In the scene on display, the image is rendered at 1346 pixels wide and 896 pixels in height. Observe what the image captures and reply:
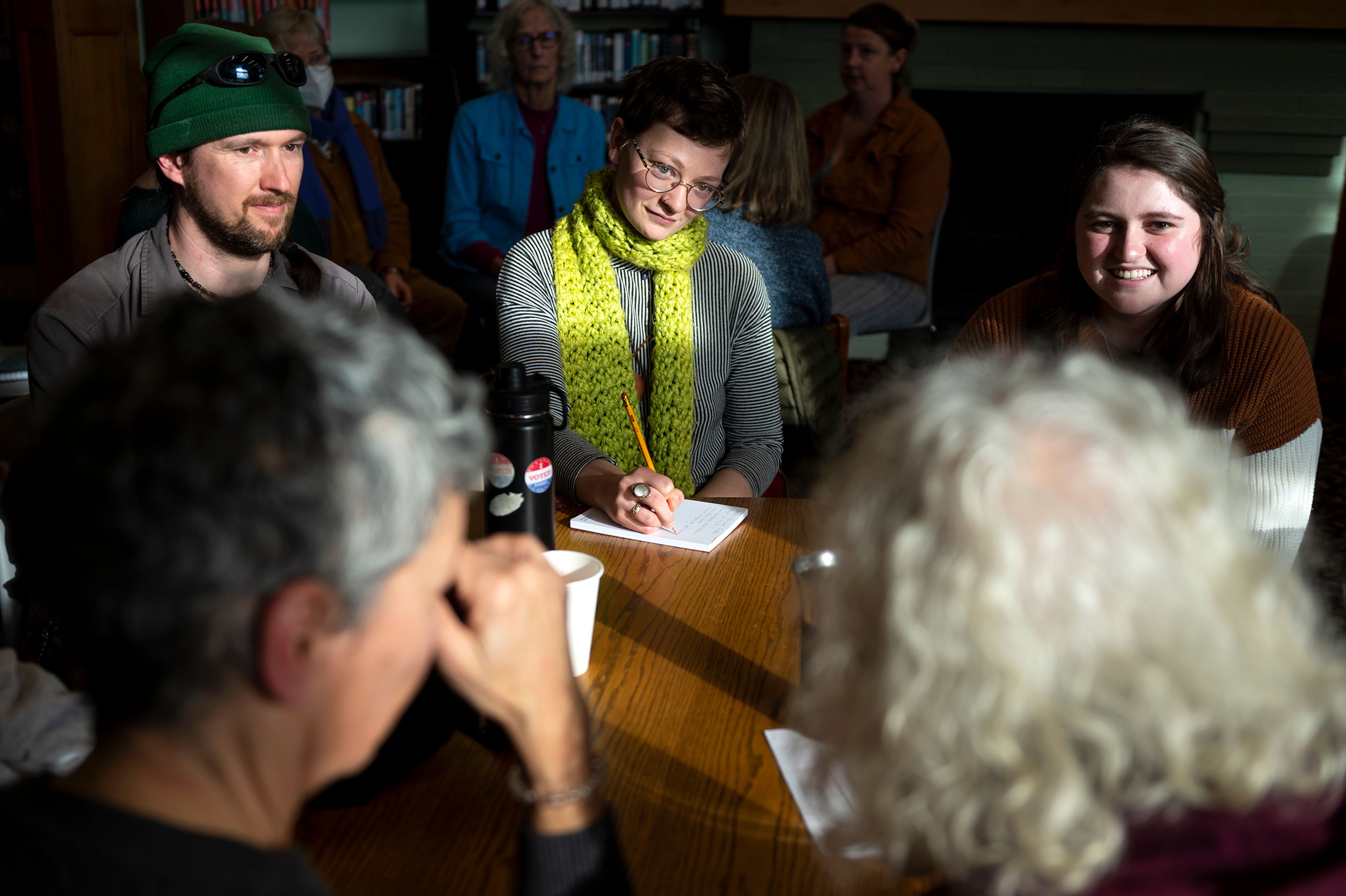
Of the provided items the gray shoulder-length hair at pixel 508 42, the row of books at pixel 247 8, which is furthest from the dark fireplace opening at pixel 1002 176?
the row of books at pixel 247 8

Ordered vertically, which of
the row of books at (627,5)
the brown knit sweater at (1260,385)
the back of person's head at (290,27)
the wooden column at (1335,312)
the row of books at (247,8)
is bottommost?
the wooden column at (1335,312)

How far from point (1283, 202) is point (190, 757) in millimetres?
5703

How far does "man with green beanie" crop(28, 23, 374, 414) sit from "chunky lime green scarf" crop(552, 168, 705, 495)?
539 millimetres

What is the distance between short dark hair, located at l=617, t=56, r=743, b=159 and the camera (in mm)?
1981

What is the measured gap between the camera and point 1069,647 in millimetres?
615

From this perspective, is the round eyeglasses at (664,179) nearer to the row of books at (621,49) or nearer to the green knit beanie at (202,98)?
the green knit beanie at (202,98)

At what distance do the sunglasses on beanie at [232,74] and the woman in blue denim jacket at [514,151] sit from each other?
217 cm

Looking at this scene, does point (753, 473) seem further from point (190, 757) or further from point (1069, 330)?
point (190, 757)

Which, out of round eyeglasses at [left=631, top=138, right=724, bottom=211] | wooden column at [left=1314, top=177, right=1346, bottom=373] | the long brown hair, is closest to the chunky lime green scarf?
round eyeglasses at [left=631, top=138, right=724, bottom=211]

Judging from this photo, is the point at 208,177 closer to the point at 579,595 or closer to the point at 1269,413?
the point at 579,595

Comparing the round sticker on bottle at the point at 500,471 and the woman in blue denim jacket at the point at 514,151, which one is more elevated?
the woman in blue denim jacket at the point at 514,151

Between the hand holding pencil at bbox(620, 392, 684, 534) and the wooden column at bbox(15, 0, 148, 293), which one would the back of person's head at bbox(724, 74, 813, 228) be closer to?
the hand holding pencil at bbox(620, 392, 684, 534)

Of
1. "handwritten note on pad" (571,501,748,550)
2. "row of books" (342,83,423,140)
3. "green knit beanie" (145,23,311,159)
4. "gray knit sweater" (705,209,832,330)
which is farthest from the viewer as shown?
"row of books" (342,83,423,140)

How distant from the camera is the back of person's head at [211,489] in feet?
1.91
